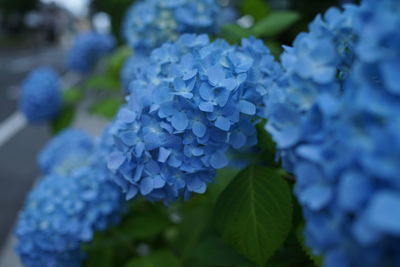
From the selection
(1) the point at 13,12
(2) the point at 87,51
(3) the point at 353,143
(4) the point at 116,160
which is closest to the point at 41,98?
(2) the point at 87,51

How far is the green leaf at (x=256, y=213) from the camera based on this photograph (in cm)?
73

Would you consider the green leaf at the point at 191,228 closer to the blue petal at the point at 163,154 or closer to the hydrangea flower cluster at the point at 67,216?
the hydrangea flower cluster at the point at 67,216

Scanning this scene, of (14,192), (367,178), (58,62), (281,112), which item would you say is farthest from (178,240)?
(58,62)

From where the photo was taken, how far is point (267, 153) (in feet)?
2.90

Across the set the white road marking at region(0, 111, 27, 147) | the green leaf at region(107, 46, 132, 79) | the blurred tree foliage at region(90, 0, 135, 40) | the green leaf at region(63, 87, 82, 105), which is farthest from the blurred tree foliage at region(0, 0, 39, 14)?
the green leaf at region(107, 46, 132, 79)

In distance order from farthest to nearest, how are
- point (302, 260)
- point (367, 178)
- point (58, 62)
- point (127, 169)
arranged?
point (58, 62) < point (302, 260) < point (127, 169) < point (367, 178)

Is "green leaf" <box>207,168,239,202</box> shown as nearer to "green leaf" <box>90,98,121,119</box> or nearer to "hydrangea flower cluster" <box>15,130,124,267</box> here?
"hydrangea flower cluster" <box>15,130,124,267</box>

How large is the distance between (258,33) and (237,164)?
0.42 m

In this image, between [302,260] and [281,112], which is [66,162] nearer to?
[302,260]

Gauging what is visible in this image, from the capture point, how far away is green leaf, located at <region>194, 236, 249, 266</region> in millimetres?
872

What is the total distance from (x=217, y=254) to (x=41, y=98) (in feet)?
3.68

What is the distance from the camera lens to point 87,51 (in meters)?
2.12

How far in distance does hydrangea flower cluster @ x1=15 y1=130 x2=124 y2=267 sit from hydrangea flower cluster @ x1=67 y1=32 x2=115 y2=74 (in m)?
1.11

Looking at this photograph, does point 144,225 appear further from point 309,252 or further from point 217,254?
point 309,252
